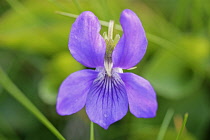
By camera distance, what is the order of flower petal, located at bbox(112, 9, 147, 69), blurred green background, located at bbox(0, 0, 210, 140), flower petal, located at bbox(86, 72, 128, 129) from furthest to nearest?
blurred green background, located at bbox(0, 0, 210, 140), flower petal, located at bbox(86, 72, 128, 129), flower petal, located at bbox(112, 9, 147, 69)

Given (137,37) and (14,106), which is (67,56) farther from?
(137,37)

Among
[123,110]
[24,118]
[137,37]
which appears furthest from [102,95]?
[24,118]

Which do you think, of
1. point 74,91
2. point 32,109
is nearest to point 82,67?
Answer: point 32,109

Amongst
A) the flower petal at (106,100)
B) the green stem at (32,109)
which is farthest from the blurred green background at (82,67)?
the flower petal at (106,100)

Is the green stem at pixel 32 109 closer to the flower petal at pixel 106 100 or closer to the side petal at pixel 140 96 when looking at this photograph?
the flower petal at pixel 106 100

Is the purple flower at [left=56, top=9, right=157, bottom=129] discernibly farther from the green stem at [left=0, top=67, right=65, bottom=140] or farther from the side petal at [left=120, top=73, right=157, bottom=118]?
the green stem at [left=0, top=67, right=65, bottom=140]

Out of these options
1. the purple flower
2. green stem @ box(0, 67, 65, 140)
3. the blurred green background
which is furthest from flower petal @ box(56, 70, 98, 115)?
the blurred green background
